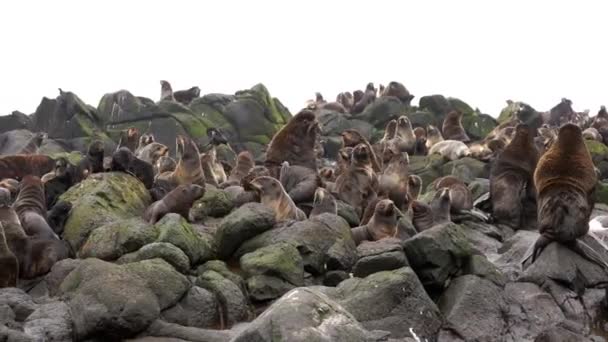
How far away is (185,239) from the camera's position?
992cm

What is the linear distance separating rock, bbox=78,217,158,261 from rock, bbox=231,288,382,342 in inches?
166

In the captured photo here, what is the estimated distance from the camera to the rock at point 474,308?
27.6 ft

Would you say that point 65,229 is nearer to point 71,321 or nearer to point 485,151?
point 71,321

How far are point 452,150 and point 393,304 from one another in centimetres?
1395

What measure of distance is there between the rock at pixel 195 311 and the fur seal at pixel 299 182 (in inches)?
203

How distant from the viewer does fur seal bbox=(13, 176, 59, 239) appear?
10.4 metres

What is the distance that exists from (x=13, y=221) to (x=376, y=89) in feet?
92.7

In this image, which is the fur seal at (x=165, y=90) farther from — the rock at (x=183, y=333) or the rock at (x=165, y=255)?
the rock at (x=183, y=333)

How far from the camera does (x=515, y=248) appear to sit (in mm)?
11203

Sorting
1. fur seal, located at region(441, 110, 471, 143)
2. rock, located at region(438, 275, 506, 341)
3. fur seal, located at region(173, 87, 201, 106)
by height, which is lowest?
fur seal, located at region(441, 110, 471, 143)

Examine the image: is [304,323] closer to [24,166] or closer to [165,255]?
[165,255]

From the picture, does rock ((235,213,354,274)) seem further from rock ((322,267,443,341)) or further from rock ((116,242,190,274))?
rock ((322,267,443,341))

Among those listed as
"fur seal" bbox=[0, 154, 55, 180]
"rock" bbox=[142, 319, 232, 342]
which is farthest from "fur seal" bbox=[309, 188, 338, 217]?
"fur seal" bbox=[0, 154, 55, 180]

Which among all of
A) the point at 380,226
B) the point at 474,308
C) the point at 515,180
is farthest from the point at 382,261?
the point at 515,180
